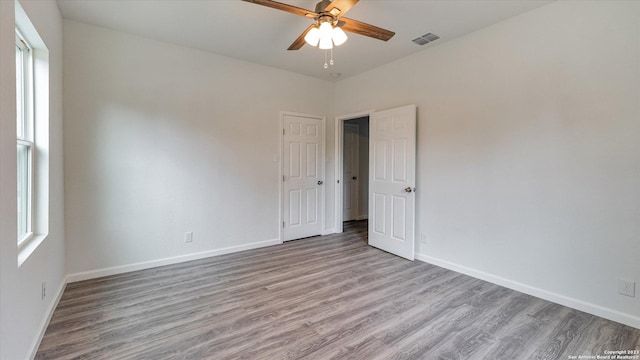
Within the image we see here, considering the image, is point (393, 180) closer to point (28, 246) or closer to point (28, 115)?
point (28, 246)

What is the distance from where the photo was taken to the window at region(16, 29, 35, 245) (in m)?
1.99

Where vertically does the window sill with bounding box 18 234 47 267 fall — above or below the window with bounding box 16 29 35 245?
below

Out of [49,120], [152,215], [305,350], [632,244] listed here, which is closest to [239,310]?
[305,350]

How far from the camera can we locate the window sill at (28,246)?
1687 mm

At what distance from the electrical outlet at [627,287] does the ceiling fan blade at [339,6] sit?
10.1 feet

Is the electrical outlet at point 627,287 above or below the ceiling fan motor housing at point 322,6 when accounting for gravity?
A: below

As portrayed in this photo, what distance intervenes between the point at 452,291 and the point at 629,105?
84.3 inches

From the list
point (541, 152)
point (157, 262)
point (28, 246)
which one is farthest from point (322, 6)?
point (157, 262)

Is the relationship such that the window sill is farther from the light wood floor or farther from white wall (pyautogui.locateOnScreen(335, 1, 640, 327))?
white wall (pyautogui.locateOnScreen(335, 1, 640, 327))

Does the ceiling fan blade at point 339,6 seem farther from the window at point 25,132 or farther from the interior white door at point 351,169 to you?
the interior white door at point 351,169

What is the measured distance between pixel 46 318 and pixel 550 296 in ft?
14.2

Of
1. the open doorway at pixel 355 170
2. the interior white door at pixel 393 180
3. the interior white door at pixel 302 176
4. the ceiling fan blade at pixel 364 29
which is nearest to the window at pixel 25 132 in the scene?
the ceiling fan blade at pixel 364 29

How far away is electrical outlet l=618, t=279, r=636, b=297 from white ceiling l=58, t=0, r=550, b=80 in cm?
251

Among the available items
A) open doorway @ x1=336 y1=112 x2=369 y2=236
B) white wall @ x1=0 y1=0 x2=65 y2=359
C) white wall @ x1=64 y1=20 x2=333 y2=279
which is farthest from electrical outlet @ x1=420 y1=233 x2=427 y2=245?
white wall @ x1=0 y1=0 x2=65 y2=359
